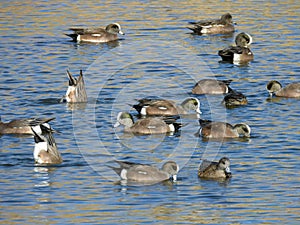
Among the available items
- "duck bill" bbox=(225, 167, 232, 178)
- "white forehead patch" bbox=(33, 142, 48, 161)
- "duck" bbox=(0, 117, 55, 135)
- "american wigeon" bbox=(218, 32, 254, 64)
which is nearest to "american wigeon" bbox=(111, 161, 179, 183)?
"duck bill" bbox=(225, 167, 232, 178)

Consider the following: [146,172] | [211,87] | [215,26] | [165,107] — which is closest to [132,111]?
[165,107]

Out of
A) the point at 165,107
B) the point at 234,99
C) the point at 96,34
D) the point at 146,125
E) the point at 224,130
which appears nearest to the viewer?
the point at 224,130

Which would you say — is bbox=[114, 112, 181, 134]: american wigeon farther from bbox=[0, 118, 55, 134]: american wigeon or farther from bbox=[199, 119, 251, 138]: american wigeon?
bbox=[0, 118, 55, 134]: american wigeon

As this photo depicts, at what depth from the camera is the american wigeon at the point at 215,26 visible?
26.3 meters

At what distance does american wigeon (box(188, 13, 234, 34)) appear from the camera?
86.2 feet

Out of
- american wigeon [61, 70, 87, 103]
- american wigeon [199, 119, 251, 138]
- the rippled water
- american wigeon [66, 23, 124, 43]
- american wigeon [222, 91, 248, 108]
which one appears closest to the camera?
the rippled water

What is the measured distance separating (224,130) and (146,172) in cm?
299

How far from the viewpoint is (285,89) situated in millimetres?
18922

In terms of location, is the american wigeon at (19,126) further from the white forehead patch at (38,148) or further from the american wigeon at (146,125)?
the white forehead patch at (38,148)

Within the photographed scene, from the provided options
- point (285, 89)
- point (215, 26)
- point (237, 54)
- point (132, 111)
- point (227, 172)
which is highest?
point (215, 26)

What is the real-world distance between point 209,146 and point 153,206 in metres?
3.62

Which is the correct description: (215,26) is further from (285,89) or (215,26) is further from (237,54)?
(285,89)

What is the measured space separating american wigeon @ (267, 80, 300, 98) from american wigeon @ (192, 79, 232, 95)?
93 centimetres

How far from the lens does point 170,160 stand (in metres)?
14.6
